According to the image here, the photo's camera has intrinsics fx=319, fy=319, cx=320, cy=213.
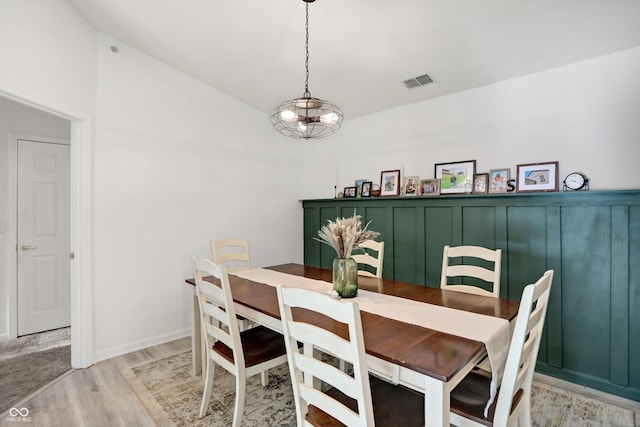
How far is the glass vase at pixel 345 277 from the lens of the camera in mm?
1864

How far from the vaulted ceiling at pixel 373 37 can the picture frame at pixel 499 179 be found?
2.60ft

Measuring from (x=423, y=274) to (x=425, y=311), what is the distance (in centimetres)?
155

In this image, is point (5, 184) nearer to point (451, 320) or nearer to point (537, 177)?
point (451, 320)

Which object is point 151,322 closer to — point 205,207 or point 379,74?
point 205,207

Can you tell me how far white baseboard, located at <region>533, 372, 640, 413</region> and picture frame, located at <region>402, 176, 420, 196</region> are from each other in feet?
6.08

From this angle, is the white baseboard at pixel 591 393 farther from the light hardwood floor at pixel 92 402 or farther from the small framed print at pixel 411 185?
the small framed print at pixel 411 185

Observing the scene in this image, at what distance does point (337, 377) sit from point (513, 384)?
67 centimetres

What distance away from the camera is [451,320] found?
4.97 feet

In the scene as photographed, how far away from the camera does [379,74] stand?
2.96 m

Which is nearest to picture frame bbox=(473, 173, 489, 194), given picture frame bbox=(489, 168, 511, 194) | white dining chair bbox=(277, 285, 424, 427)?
picture frame bbox=(489, 168, 511, 194)

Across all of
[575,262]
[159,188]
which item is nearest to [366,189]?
[575,262]

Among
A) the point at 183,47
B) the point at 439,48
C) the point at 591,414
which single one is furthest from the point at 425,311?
the point at 183,47

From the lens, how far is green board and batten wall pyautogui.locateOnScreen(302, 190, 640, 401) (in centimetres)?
213

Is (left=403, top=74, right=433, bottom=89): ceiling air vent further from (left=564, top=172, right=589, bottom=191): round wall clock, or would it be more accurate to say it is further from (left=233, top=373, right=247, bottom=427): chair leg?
(left=233, top=373, right=247, bottom=427): chair leg
